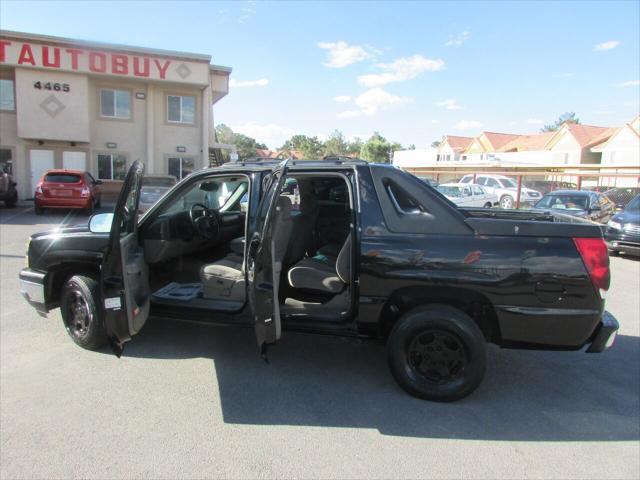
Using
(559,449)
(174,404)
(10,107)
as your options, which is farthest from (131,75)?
(559,449)

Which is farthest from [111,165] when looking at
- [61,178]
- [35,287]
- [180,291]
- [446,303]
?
[446,303]

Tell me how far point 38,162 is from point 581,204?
22.3m

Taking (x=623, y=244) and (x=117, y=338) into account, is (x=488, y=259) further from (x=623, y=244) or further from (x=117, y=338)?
(x=623, y=244)

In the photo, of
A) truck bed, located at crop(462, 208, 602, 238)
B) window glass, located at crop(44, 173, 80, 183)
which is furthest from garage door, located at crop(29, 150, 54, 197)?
truck bed, located at crop(462, 208, 602, 238)

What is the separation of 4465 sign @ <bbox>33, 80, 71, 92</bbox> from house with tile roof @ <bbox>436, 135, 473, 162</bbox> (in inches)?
2095

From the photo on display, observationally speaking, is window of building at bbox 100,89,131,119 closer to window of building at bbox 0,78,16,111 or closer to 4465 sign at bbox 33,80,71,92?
4465 sign at bbox 33,80,71,92

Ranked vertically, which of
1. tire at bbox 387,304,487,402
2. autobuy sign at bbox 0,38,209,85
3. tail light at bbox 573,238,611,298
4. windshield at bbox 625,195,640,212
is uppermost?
autobuy sign at bbox 0,38,209,85

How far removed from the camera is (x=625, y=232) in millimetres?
10172

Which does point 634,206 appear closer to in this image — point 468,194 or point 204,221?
point 468,194

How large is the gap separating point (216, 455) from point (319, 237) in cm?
277

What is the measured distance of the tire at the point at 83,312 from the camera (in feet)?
13.1

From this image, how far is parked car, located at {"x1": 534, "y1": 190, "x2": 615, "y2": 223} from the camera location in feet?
41.4

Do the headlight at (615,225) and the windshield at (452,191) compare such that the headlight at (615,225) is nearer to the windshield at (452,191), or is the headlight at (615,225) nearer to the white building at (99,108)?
the windshield at (452,191)

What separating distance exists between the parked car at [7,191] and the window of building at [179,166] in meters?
7.12
